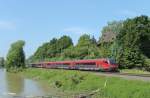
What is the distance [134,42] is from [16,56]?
79001mm

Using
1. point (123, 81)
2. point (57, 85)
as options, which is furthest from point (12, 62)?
point (123, 81)

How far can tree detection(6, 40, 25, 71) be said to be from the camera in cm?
15298

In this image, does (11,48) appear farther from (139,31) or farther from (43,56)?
(139,31)

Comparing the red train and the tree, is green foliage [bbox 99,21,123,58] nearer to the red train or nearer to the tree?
the red train

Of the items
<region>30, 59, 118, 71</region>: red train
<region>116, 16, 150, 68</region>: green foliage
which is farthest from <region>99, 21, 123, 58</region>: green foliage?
<region>30, 59, 118, 71</region>: red train

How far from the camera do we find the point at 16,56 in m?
153

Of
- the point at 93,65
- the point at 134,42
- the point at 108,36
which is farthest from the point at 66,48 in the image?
the point at 93,65

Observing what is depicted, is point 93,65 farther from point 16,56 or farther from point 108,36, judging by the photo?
point 16,56

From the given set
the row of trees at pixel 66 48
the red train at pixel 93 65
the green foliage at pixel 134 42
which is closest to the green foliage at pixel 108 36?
the row of trees at pixel 66 48

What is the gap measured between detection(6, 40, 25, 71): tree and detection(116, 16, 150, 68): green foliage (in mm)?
71935

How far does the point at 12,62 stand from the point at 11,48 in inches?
271

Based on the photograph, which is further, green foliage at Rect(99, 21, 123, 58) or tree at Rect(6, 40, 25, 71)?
tree at Rect(6, 40, 25, 71)

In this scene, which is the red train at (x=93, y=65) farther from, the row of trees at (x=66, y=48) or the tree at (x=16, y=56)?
the tree at (x=16, y=56)

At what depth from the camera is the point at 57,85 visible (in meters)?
60.3
